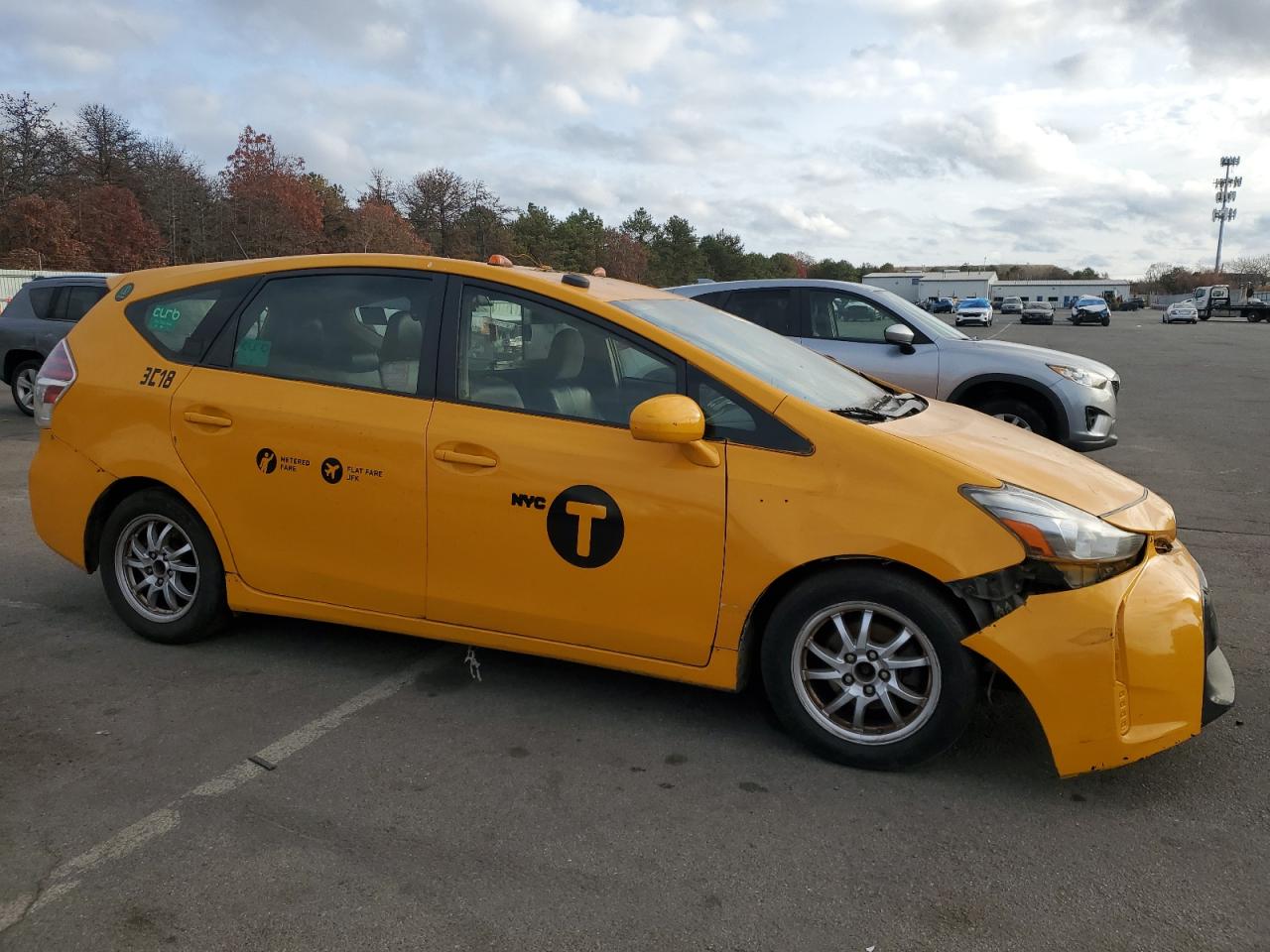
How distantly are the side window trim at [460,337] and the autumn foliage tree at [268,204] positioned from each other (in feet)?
164

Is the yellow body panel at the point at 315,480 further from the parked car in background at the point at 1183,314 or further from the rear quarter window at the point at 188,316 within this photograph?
the parked car in background at the point at 1183,314

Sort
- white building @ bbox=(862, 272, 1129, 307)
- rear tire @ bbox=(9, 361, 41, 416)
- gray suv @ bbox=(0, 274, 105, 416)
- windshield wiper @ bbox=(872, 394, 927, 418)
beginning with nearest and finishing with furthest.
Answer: windshield wiper @ bbox=(872, 394, 927, 418), gray suv @ bbox=(0, 274, 105, 416), rear tire @ bbox=(9, 361, 41, 416), white building @ bbox=(862, 272, 1129, 307)


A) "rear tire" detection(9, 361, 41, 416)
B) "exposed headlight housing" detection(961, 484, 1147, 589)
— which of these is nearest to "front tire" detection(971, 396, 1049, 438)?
"exposed headlight housing" detection(961, 484, 1147, 589)

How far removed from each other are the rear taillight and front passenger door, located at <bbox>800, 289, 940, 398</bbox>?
6.13 m

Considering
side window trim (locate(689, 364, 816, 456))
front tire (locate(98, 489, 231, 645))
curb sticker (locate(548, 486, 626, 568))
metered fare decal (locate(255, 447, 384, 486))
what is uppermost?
side window trim (locate(689, 364, 816, 456))

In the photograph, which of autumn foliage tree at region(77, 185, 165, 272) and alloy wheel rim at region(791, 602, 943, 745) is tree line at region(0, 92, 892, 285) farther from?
alloy wheel rim at region(791, 602, 943, 745)

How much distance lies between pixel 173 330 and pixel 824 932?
11.7ft

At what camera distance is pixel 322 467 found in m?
3.78

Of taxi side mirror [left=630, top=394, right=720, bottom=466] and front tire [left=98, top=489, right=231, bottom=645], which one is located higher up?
taxi side mirror [left=630, top=394, right=720, bottom=466]

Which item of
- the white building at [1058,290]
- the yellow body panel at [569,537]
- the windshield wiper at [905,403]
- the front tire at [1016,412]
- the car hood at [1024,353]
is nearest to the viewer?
the yellow body panel at [569,537]

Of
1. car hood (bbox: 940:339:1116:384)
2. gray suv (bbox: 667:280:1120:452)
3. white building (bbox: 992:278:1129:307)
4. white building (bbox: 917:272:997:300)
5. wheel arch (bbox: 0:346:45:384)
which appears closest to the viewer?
gray suv (bbox: 667:280:1120:452)

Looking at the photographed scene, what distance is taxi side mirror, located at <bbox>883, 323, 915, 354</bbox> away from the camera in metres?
8.41

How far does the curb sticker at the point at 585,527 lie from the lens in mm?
3348

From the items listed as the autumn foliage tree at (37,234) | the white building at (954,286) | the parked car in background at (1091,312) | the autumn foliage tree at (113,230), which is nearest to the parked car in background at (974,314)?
the parked car in background at (1091,312)
